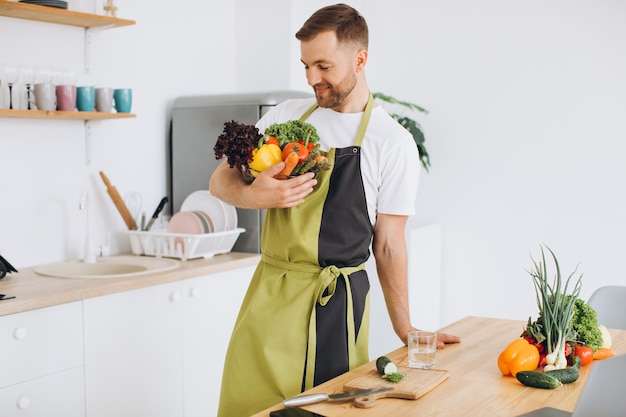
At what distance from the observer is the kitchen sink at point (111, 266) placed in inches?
128

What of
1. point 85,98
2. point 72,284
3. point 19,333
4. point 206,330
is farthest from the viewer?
point 206,330

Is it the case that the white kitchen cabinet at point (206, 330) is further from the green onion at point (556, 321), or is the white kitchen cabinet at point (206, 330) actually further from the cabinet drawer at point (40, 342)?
the green onion at point (556, 321)

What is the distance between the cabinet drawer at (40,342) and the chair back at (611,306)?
1.79 meters

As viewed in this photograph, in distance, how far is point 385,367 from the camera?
5.72 feet

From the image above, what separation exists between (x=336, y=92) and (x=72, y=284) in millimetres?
1350

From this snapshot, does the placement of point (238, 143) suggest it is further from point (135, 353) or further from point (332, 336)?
point (135, 353)

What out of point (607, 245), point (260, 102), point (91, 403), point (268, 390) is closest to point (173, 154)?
point (260, 102)

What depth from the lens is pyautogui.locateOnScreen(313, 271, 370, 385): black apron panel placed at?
6.81 feet

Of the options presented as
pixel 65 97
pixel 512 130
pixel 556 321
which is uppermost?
pixel 65 97

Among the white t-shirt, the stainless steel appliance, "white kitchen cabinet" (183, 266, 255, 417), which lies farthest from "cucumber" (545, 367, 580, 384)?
the stainless steel appliance

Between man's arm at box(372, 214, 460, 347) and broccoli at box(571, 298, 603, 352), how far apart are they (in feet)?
1.49

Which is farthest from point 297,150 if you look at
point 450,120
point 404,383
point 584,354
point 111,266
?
point 450,120

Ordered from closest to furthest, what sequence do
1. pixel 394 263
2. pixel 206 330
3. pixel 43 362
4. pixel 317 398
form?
pixel 317 398 < pixel 394 263 < pixel 43 362 < pixel 206 330

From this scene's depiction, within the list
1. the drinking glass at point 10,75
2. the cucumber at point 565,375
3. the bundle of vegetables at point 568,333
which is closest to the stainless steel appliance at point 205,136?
the drinking glass at point 10,75
